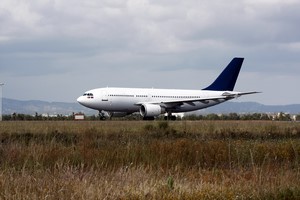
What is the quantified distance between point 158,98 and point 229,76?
368 inches

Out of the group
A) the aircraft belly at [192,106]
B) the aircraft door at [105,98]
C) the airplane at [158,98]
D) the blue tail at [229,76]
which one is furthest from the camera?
the blue tail at [229,76]

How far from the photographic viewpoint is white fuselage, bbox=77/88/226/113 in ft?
173

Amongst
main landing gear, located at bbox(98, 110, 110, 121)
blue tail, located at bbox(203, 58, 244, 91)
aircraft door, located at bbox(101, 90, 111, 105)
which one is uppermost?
blue tail, located at bbox(203, 58, 244, 91)

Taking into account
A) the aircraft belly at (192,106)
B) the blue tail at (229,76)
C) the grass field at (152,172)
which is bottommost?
the grass field at (152,172)

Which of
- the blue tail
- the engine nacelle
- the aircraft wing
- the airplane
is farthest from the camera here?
the blue tail

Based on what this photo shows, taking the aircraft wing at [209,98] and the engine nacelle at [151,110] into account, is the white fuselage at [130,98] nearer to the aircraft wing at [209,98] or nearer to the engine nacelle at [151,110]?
the aircraft wing at [209,98]

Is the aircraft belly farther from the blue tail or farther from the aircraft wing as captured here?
the blue tail

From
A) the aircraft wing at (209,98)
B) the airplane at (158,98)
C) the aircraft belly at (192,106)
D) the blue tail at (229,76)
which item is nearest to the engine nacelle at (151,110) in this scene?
the airplane at (158,98)

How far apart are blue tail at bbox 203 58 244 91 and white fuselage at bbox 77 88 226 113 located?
3374 mm

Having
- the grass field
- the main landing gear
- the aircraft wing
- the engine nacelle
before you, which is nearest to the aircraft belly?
the aircraft wing

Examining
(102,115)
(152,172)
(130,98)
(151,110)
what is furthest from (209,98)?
(152,172)

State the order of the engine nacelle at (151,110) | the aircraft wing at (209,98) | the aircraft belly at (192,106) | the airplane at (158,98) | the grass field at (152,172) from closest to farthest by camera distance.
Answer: the grass field at (152,172) < the engine nacelle at (151,110) < the airplane at (158,98) < the aircraft wing at (209,98) < the aircraft belly at (192,106)

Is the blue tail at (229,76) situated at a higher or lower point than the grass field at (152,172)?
higher

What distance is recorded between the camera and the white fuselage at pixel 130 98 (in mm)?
52688
